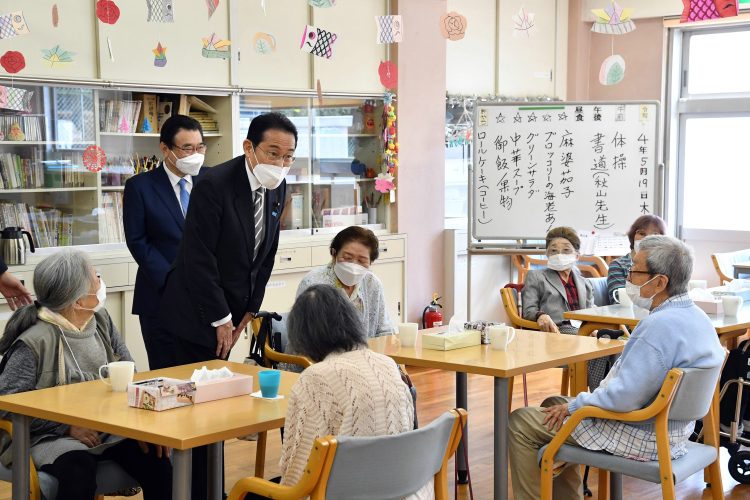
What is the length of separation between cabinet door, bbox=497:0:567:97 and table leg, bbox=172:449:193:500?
648 cm

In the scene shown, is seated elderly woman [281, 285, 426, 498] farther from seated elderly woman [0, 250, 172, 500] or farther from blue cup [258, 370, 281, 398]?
seated elderly woman [0, 250, 172, 500]

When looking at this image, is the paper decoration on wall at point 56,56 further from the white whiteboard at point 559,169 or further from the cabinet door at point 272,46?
the white whiteboard at point 559,169

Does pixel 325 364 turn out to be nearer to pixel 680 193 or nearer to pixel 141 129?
pixel 141 129

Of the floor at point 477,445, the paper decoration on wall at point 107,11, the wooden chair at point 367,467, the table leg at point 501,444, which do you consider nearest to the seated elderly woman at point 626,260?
the floor at point 477,445

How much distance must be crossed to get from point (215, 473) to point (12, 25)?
294 cm

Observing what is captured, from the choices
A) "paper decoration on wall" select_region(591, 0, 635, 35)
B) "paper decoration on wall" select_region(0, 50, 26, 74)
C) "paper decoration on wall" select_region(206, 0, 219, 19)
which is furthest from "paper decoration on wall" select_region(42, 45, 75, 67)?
"paper decoration on wall" select_region(591, 0, 635, 35)

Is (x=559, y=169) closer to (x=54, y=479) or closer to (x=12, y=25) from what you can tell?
(x=12, y=25)

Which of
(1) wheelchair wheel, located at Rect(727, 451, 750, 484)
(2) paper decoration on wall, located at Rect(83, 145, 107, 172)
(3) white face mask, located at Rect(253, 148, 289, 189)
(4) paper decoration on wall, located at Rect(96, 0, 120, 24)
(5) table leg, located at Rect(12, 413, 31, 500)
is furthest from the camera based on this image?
(2) paper decoration on wall, located at Rect(83, 145, 107, 172)

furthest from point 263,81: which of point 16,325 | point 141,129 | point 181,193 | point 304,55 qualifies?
point 16,325

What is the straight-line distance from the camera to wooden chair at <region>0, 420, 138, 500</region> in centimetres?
291

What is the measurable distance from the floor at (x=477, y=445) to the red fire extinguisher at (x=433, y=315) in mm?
591

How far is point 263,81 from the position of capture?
6.50 meters

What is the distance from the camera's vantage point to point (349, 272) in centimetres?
430

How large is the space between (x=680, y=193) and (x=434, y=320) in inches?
122
